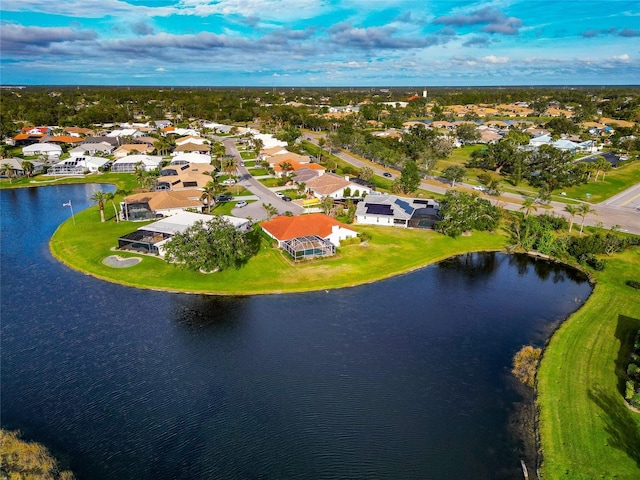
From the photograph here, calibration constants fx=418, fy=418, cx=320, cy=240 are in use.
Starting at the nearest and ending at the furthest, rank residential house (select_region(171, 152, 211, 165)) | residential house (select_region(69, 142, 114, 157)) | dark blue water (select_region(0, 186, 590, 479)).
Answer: dark blue water (select_region(0, 186, 590, 479)) → residential house (select_region(171, 152, 211, 165)) → residential house (select_region(69, 142, 114, 157))

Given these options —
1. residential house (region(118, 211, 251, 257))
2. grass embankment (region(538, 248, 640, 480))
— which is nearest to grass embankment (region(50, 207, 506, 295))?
residential house (region(118, 211, 251, 257))

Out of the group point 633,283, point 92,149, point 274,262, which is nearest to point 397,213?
point 274,262

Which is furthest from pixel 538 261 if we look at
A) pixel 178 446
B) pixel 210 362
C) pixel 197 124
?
pixel 197 124

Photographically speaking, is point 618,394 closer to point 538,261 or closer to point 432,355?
point 432,355

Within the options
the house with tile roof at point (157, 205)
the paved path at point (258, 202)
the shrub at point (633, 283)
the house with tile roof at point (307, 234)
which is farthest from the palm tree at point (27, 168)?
the shrub at point (633, 283)

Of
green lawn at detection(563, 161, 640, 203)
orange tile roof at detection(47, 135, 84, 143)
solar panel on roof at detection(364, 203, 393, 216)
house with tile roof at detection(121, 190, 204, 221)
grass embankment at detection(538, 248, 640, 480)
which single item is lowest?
grass embankment at detection(538, 248, 640, 480)

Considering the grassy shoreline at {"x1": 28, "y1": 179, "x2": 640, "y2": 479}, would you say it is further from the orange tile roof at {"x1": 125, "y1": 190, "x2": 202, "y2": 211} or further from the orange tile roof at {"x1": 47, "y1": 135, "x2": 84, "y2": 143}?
the orange tile roof at {"x1": 47, "y1": 135, "x2": 84, "y2": 143}

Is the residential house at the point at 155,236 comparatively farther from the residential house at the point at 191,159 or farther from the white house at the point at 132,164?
the white house at the point at 132,164
